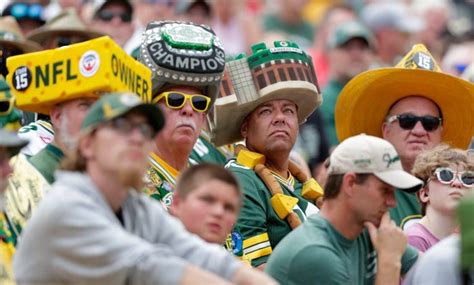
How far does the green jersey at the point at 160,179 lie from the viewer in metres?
8.82

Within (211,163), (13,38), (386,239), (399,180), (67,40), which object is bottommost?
(386,239)

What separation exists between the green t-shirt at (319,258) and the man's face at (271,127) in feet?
5.11

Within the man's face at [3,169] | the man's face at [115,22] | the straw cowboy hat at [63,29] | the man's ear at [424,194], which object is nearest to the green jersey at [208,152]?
the straw cowboy hat at [63,29]

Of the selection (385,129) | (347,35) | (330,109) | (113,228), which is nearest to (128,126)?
(113,228)

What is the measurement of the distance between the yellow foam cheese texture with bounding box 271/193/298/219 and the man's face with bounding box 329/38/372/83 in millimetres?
4840

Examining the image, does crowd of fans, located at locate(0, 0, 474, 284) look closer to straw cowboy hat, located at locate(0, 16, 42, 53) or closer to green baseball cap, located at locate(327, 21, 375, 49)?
straw cowboy hat, located at locate(0, 16, 42, 53)

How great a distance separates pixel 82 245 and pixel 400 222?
413 centimetres

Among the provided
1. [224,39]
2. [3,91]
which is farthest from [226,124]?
[224,39]

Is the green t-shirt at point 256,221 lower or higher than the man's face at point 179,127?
lower

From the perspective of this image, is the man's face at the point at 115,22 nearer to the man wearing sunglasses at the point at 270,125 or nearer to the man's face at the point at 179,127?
the man wearing sunglasses at the point at 270,125

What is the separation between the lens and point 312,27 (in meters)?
16.9

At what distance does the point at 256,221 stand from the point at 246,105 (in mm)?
887

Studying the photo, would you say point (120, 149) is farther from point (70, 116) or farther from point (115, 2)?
point (115, 2)

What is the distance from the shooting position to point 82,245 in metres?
6.11
